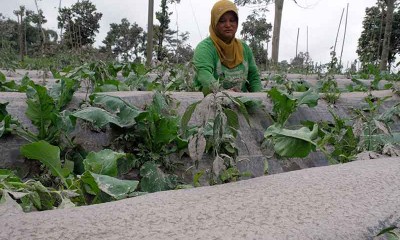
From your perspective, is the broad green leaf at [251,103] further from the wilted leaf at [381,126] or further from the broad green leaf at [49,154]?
the broad green leaf at [49,154]

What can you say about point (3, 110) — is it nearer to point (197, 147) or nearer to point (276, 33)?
point (197, 147)

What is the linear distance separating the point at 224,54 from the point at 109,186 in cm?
316

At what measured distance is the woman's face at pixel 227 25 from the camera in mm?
4441

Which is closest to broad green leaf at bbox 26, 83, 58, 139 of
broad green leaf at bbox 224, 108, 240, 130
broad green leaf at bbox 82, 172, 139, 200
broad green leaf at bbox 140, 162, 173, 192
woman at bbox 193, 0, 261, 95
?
broad green leaf at bbox 140, 162, 173, 192

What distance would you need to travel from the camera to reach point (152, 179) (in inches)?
85.0

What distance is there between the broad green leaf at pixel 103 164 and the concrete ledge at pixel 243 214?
1.53 ft

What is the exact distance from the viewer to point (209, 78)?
161 inches

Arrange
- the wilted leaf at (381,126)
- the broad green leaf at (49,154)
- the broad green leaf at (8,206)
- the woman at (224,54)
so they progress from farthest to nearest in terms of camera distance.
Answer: the woman at (224,54) < the wilted leaf at (381,126) < the broad green leaf at (49,154) < the broad green leaf at (8,206)

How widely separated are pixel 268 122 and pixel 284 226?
6.87 ft

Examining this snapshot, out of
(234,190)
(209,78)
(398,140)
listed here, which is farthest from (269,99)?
(234,190)

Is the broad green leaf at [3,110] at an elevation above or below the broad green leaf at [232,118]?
below

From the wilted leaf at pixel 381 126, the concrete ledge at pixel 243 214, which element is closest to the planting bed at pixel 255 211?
the concrete ledge at pixel 243 214

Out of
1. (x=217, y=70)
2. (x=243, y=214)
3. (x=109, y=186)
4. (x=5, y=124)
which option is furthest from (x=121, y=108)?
(x=217, y=70)

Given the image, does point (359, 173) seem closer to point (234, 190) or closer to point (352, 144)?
point (234, 190)
